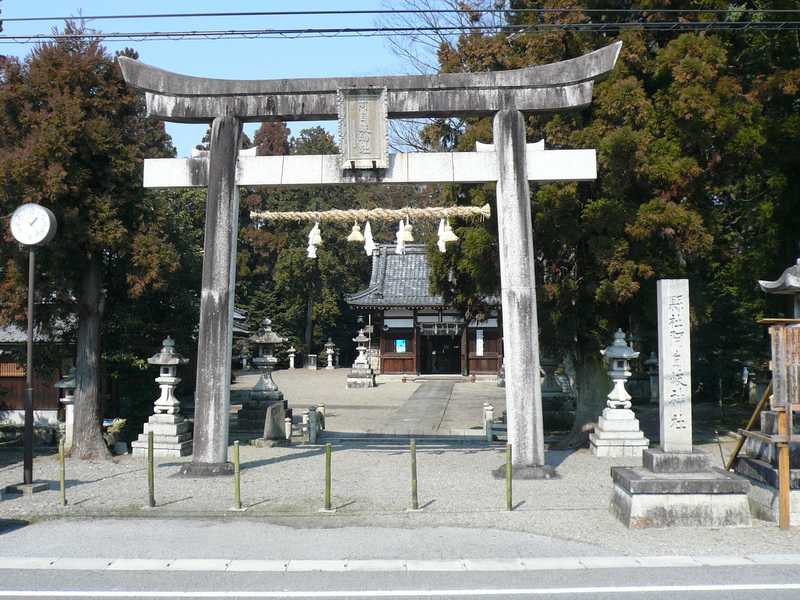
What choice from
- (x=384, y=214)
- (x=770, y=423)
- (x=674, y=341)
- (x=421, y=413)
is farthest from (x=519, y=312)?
(x=421, y=413)

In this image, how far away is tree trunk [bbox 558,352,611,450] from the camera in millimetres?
16228

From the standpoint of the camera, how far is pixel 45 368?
1703 centimetres

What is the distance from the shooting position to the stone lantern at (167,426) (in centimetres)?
1489

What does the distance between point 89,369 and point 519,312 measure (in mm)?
8792

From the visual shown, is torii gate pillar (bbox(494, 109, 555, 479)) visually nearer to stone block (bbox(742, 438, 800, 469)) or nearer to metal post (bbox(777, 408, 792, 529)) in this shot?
stone block (bbox(742, 438, 800, 469))

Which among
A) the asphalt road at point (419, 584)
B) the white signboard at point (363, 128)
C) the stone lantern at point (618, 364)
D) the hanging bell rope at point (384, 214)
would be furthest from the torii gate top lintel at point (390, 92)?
the asphalt road at point (419, 584)

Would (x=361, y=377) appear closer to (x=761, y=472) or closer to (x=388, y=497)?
(x=388, y=497)

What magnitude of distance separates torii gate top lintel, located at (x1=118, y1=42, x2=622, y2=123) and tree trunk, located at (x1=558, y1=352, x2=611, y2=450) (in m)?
6.21

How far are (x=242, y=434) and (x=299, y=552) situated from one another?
11695 millimetres

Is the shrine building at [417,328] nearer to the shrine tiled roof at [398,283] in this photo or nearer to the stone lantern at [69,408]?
the shrine tiled roof at [398,283]

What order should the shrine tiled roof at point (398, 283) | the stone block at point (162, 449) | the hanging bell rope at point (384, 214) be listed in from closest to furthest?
the hanging bell rope at point (384, 214) < the stone block at point (162, 449) < the shrine tiled roof at point (398, 283)

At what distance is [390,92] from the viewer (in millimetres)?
12617

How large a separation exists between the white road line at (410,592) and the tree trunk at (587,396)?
9405 millimetres

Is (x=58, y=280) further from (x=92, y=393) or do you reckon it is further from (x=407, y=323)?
(x=407, y=323)
